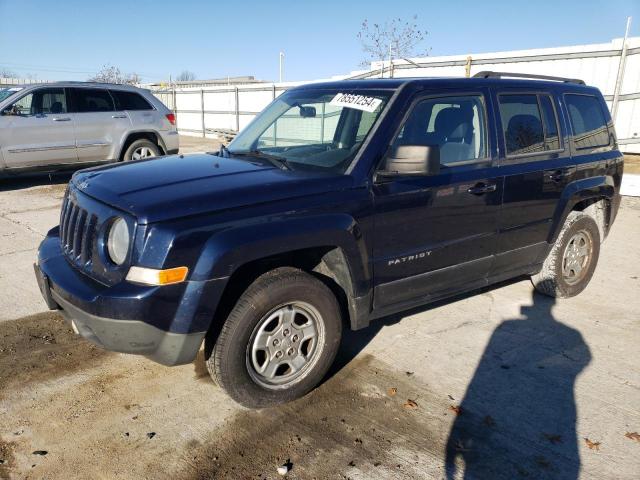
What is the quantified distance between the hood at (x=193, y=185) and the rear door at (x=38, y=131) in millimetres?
6852

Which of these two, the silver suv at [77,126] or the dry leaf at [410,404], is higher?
the silver suv at [77,126]

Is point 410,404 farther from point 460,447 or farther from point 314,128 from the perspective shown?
point 314,128

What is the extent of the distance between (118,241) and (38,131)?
7976 mm

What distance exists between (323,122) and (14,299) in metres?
3.17

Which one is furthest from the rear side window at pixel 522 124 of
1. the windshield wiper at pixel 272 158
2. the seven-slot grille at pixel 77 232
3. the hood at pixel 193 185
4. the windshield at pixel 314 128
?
the seven-slot grille at pixel 77 232

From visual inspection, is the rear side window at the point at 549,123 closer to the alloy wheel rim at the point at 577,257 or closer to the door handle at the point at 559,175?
the door handle at the point at 559,175

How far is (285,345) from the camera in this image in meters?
3.19

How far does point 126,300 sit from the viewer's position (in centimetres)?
267

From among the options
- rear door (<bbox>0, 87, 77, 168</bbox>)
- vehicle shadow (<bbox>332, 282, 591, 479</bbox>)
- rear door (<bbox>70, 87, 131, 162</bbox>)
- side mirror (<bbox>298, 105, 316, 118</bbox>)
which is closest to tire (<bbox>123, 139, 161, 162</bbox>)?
rear door (<bbox>70, 87, 131, 162</bbox>)

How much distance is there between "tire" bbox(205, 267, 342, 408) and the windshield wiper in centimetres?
75

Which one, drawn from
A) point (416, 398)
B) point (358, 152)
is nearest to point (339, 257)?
point (358, 152)

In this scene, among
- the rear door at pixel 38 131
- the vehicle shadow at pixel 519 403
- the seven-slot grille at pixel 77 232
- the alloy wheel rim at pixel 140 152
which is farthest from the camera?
the alloy wheel rim at pixel 140 152

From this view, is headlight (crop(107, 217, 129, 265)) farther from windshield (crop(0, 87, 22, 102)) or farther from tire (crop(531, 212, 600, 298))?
windshield (crop(0, 87, 22, 102))

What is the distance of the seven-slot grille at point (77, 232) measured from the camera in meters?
3.04
